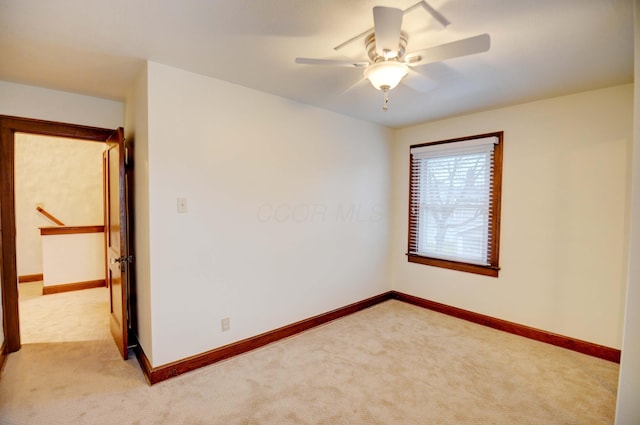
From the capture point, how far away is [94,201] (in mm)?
5352

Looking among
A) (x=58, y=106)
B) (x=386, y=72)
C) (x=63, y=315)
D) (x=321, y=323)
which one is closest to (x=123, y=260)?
(x=58, y=106)

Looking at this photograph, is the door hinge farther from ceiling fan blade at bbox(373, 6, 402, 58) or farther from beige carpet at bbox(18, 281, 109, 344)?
ceiling fan blade at bbox(373, 6, 402, 58)

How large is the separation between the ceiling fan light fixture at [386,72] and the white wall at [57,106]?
2.76m

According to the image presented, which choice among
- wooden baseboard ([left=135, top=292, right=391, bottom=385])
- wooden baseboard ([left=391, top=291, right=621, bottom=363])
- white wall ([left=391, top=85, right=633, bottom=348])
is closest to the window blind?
white wall ([left=391, top=85, right=633, bottom=348])

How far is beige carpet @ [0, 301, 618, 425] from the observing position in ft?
6.43

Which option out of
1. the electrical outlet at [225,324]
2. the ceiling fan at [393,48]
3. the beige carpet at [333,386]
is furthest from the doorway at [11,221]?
the ceiling fan at [393,48]

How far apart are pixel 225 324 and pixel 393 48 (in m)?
2.49

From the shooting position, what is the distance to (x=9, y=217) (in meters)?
2.71

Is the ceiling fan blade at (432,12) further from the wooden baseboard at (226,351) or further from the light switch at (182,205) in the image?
the wooden baseboard at (226,351)

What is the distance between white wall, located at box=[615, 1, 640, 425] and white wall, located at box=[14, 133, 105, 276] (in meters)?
6.51

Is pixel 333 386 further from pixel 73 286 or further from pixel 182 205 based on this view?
pixel 73 286

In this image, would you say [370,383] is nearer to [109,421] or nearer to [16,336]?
[109,421]

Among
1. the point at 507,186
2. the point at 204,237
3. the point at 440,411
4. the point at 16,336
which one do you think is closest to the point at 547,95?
the point at 507,186

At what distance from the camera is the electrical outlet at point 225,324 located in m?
2.65
